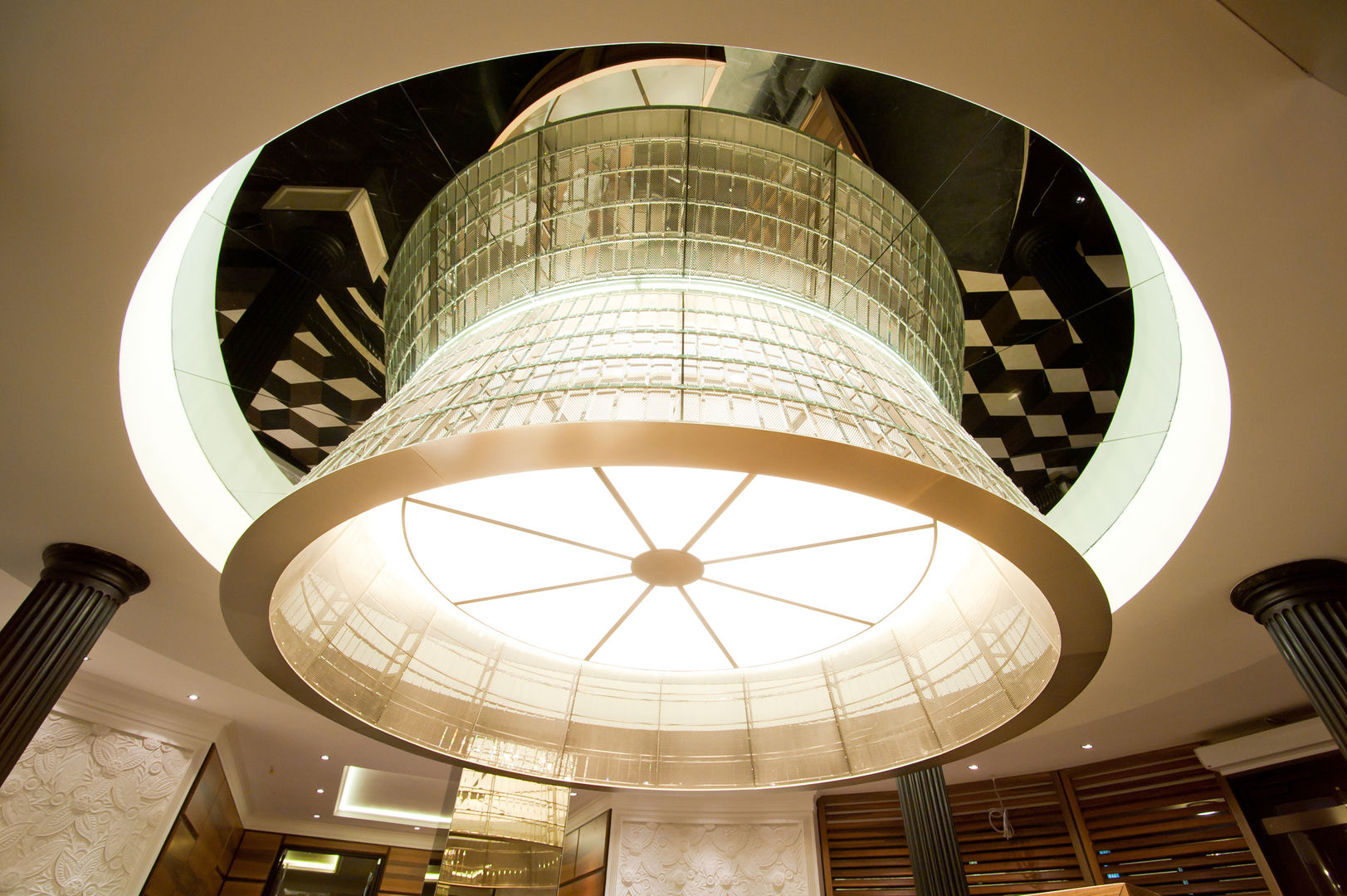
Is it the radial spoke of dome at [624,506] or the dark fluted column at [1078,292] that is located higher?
the dark fluted column at [1078,292]

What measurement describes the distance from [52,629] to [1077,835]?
24.0 ft

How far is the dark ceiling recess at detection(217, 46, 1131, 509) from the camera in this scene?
9.16ft

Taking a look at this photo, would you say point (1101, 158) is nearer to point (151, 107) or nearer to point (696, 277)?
point (696, 277)

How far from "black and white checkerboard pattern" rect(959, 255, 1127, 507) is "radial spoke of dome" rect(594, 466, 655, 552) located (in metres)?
2.31

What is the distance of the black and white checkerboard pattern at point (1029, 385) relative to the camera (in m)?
3.50

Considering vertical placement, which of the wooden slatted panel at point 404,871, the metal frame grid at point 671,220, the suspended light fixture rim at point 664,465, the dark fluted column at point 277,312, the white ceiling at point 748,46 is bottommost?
A: the suspended light fixture rim at point 664,465

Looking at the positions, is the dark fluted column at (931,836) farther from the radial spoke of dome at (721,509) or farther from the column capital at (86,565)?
the column capital at (86,565)

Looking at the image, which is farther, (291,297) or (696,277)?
(291,297)

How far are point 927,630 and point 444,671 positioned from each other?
182 centimetres

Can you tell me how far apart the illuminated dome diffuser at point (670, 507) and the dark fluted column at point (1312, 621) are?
196cm

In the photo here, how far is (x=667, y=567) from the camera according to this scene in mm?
2363

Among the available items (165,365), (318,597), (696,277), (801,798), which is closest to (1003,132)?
(696,277)

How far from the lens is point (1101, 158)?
6.08 feet

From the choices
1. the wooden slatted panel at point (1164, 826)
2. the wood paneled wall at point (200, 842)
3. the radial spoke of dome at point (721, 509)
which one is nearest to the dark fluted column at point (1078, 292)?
the radial spoke of dome at point (721, 509)
